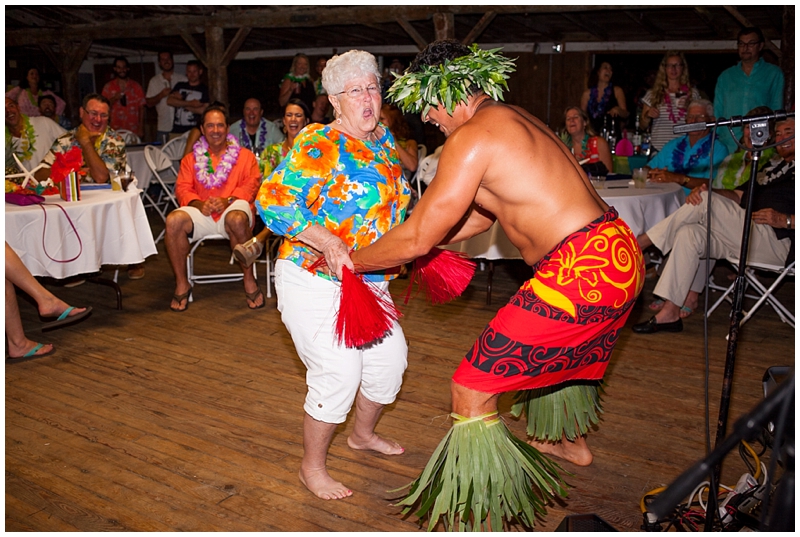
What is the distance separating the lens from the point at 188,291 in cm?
509

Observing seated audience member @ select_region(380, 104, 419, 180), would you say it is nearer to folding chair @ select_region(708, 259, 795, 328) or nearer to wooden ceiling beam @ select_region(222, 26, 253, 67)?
folding chair @ select_region(708, 259, 795, 328)

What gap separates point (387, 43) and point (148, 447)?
10.6m

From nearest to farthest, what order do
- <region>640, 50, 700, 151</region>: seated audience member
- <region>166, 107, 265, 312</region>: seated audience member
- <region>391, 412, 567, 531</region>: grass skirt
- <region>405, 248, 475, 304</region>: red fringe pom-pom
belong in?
<region>391, 412, 567, 531</region>: grass skirt < <region>405, 248, 475, 304</region>: red fringe pom-pom < <region>166, 107, 265, 312</region>: seated audience member < <region>640, 50, 700, 151</region>: seated audience member

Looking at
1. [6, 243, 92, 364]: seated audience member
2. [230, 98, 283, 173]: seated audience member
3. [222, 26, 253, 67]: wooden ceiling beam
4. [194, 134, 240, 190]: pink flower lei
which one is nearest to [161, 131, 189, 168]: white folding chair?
[230, 98, 283, 173]: seated audience member

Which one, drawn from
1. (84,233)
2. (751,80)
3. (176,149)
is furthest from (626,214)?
(176,149)

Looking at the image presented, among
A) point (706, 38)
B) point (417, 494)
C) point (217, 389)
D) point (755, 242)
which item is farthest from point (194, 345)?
point (706, 38)

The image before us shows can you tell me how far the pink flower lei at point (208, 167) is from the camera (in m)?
5.30

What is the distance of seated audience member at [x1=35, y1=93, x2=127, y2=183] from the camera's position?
515 centimetres

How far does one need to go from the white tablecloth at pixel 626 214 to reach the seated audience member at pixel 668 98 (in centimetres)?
167

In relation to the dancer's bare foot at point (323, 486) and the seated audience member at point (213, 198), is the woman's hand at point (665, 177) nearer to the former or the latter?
the seated audience member at point (213, 198)

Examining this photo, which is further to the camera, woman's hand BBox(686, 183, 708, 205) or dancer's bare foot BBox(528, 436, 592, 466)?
woman's hand BBox(686, 183, 708, 205)

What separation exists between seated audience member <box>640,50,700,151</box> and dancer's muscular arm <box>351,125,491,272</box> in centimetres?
481

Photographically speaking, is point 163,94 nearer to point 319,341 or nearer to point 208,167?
point 208,167

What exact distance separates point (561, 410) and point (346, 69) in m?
1.50
